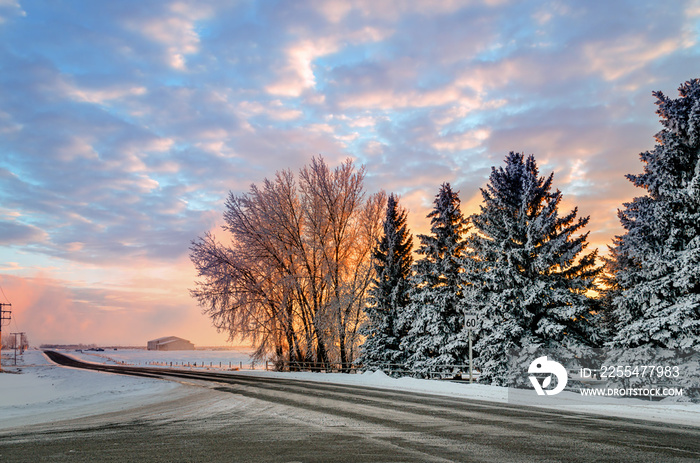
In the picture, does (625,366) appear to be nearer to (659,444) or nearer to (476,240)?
(476,240)

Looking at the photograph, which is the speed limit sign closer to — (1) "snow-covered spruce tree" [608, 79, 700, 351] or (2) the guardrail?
(2) the guardrail

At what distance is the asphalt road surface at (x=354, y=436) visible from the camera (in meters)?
7.16

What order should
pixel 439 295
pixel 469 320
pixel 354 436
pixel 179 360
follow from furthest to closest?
pixel 179 360
pixel 439 295
pixel 469 320
pixel 354 436

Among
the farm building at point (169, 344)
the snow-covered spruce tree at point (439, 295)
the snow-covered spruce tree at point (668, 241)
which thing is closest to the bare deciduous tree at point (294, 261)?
the snow-covered spruce tree at point (439, 295)

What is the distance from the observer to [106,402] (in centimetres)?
1906

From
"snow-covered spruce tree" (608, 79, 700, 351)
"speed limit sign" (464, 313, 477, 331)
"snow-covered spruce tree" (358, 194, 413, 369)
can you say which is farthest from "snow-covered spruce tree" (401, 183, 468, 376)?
"snow-covered spruce tree" (608, 79, 700, 351)

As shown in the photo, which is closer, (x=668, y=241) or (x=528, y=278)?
(x=668, y=241)

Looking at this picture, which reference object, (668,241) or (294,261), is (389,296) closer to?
(294,261)

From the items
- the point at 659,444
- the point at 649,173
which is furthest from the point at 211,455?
the point at 649,173

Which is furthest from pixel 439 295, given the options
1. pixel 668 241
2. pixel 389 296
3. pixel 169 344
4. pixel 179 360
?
pixel 169 344

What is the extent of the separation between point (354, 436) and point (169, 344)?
169m

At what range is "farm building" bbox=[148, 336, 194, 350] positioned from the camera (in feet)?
535

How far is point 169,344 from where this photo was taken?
163 meters

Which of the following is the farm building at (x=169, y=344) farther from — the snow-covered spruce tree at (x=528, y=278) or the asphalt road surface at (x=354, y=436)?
the asphalt road surface at (x=354, y=436)
